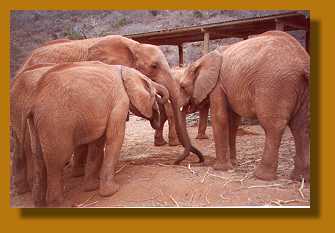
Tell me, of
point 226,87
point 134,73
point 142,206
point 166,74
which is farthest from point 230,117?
point 142,206

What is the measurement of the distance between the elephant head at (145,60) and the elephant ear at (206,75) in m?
0.18

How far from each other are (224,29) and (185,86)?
0.70 metres

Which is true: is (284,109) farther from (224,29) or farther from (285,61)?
(224,29)

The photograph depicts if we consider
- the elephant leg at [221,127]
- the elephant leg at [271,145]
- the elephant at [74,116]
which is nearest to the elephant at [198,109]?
the elephant leg at [221,127]

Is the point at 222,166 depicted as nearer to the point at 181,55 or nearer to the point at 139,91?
the point at 139,91

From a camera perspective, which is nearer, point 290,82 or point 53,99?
point 53,99

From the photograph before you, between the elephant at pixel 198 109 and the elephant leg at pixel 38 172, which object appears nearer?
the elephant leg at pixel 38 172

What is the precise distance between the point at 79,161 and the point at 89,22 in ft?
3.84

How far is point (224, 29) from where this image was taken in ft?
12.4

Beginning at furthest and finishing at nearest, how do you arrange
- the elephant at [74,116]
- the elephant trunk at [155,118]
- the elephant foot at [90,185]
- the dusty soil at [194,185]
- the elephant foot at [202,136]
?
the elephant foot at [202,136]
the elephant trunk at [155,118]
the elephant foot at [90,185]
the dusty soil at [194,185]
the elephant at [74,116]

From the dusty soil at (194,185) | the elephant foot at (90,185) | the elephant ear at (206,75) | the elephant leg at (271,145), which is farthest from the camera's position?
the elephant ear at (206,75)

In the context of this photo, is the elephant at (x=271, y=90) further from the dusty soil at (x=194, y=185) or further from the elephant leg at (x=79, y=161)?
the elephant leg at (x=79, y=161)

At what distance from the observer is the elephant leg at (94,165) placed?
3.45 metres

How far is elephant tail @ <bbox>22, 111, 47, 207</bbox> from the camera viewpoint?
315cm
